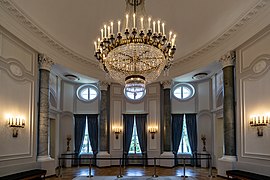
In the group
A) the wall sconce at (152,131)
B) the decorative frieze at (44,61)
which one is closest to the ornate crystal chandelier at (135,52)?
the decorative frieze at (44,61)

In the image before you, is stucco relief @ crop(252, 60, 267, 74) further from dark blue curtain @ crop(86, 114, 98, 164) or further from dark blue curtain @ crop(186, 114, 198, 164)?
dark blue curtain @ crop(86, 114, 98, 164)

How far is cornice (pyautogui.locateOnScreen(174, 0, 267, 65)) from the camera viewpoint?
809 cm

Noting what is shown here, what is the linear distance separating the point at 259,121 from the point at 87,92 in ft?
34.2

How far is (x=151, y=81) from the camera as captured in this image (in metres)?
8.97

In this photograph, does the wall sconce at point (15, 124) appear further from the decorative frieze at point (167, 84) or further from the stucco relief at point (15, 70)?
the decorative frieze at point (167, 84)

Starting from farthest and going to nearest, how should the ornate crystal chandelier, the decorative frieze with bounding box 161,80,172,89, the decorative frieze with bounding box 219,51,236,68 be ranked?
the decorative frieze with bounding box 161,80,172,89
the decorative frieze with bounding box 219,51,236,68
the ornate crystal chandelier

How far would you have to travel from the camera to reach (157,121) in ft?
50.9

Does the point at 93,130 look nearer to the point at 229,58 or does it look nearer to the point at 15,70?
the point at 15,70

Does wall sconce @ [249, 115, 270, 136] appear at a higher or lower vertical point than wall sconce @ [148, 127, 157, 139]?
higher

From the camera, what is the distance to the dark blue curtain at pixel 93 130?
1558 centimetres

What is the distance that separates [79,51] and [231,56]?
21.7ft

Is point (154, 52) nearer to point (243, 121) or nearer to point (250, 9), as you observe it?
point (250, 9)

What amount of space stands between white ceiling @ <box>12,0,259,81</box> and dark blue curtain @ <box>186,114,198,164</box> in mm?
5503

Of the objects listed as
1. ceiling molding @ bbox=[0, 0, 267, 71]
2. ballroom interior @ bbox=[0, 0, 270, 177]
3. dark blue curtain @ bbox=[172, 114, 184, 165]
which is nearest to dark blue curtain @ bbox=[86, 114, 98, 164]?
ballroom interior @ bbox=[0, 0, 270, 177]
